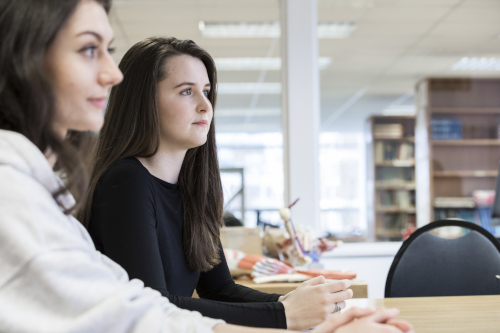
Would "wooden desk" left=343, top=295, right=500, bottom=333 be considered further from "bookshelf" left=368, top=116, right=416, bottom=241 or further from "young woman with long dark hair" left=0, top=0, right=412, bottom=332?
"bookshelf" left=368, top=116, right=416, bottom=241

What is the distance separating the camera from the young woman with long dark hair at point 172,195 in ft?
3.51

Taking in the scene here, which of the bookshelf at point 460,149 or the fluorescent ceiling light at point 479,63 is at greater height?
the fluorescent ceiling light at point 479,63

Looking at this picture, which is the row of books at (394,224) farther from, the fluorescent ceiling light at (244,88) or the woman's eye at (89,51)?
the woman's eye at (89,51)

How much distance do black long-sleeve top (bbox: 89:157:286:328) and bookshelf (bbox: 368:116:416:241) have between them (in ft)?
10.4

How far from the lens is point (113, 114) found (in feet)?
4.25

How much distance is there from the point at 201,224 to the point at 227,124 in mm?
5279

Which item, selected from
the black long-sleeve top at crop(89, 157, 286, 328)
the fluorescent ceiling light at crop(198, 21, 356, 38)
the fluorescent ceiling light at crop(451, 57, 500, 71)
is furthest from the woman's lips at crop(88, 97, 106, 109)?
the fluorescent ceiling light at crop(451, 57, 500, 71)

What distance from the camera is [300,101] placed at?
3186 mm

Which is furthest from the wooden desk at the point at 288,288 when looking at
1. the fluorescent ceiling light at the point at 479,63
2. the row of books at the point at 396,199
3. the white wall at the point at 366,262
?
the fluorescent ceiling light at the point at 479,63

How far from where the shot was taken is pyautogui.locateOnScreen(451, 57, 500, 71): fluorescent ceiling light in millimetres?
4430

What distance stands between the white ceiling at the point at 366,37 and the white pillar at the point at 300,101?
1.08 ft

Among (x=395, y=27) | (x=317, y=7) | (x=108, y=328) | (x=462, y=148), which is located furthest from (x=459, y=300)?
(x=462, y=148)

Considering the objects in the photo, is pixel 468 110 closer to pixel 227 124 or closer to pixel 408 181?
pixel 408 181

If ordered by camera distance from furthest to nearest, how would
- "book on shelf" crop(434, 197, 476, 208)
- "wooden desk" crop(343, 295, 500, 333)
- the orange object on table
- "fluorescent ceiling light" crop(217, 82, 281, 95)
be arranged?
"fluorescent ceiling light" crop(217, 82, 281, 95) → "book on shelf" crop(434, 197, 476, 208) → the orange object on table → "wooden desk" crop(343, 295, 500, 333)
